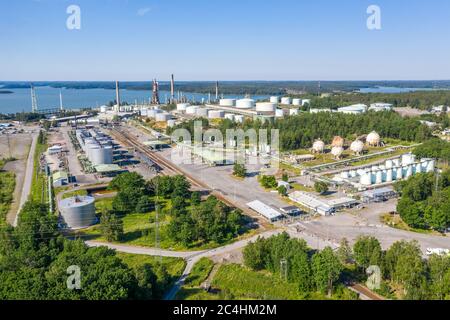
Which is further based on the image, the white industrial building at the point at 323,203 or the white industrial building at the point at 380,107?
the white industrial building at the point at 380,107

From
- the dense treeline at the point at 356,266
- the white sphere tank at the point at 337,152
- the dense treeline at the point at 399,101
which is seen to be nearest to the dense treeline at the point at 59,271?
the dense treeline at the point at 356,266

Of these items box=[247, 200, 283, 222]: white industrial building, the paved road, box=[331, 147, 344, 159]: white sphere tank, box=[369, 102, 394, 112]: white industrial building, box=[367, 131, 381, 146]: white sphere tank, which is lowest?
box=[247, 200, 283, 222]: white industrial building

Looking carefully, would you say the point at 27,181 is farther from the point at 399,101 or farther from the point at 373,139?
the point at 399,101

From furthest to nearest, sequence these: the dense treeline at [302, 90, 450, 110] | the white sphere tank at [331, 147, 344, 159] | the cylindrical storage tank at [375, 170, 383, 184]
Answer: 1. the dense treeline at [302, 90, 450, 110]
2. the white sphere tank at [331, 147, 344, 159]
3. the cylindrical storage tank at [375, 170, 383, 184]

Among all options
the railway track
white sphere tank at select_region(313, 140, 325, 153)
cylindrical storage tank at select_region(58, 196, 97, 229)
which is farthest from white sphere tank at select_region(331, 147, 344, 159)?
cylindrical storage tank at select_region(58, 196, 97, 229)

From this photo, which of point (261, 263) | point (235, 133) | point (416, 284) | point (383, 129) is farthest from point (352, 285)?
point (383, 129)

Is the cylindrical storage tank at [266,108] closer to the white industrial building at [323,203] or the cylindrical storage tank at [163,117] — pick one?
the cylindrical storage tank at [163,117]

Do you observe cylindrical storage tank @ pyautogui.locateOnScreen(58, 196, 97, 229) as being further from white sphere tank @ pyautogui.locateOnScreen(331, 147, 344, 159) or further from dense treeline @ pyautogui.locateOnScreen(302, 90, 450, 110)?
dense treeline @ pyautogui.locateOnScreen(302, 90, 450, 110)

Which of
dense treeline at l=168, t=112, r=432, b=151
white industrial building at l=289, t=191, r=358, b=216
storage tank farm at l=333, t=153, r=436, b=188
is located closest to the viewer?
white industrial building at l=289, t=191, r=358, b=216
